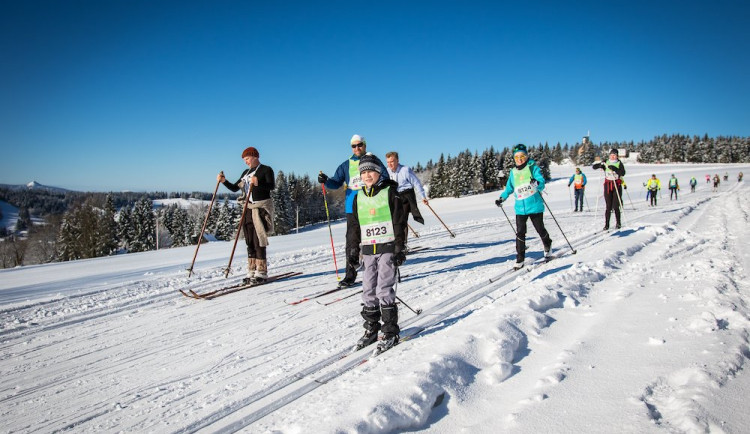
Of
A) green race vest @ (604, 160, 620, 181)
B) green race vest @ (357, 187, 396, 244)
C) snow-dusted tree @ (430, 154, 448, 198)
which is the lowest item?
green race vest @ (357, 187, 396, 244)

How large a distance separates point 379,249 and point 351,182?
245 cm

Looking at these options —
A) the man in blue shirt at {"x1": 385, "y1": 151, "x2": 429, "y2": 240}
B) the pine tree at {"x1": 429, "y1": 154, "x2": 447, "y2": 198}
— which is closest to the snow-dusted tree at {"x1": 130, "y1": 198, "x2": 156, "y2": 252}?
the man in blue shirt at {"x1": 385, "y1": 151, "x2": 429, "y2": 240}

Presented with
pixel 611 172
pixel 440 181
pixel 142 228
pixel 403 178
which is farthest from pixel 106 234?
pixel 440 181

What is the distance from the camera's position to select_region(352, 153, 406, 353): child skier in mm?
3623

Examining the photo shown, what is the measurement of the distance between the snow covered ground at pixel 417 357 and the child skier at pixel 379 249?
1.04 ft

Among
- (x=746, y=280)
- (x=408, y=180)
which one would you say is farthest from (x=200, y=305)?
(x=746, y=280)

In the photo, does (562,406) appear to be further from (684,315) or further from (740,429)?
(684,315)

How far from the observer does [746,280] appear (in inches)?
186

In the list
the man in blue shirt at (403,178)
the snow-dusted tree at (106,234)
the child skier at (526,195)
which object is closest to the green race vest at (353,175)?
the man in blue shirt at (403,178)

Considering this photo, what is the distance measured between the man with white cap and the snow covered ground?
16.9 inches

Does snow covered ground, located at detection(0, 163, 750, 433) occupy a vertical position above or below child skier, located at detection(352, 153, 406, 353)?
below

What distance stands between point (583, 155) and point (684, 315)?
403 feet

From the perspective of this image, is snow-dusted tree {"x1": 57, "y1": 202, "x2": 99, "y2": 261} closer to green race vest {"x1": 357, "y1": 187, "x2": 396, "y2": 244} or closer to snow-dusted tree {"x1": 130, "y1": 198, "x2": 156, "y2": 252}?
snow-dusted tree {"x1": 130, "y1": 198, "x2": 156, "y2": 252}

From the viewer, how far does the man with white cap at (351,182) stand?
18.3 feet
